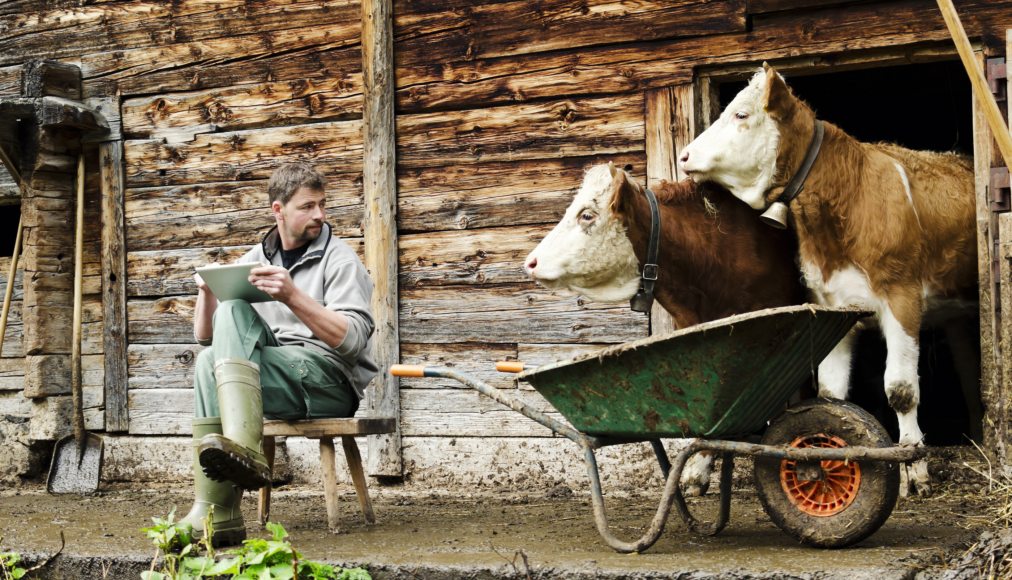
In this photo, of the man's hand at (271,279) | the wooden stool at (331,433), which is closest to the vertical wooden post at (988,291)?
the wooden stool at (331,433)

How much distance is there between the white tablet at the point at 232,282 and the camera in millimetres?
3834

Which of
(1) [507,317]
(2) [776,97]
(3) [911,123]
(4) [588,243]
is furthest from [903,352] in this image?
(3) [911,123]

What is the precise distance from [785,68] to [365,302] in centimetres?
233

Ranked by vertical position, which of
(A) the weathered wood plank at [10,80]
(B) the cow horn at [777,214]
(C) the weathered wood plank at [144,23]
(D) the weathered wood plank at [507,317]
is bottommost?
(D) the weathered wood plank at [507,317]

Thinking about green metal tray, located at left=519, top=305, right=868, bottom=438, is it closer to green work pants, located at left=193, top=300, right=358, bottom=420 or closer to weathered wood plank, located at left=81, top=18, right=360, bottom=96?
green work pants, located at left=193, top=300, right=358, bottom=420

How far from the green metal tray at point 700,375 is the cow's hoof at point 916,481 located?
138 cm

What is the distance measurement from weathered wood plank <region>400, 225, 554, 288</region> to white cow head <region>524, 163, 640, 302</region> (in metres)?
1.44

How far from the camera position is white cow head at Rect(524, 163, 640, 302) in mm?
4211

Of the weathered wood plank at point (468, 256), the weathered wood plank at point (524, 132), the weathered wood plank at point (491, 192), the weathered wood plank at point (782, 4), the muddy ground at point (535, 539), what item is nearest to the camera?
the muddy ground at point (535, 539)

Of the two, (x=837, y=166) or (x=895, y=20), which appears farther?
(x=895, y=20)

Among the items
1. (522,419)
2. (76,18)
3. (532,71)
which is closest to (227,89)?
(76,18)

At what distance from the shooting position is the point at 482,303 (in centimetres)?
589

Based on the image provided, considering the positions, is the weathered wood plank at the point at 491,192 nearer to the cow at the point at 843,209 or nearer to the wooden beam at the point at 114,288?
the cow at the point at 843,209

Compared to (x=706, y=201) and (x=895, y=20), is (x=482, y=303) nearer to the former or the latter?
(x=706, y=201)
